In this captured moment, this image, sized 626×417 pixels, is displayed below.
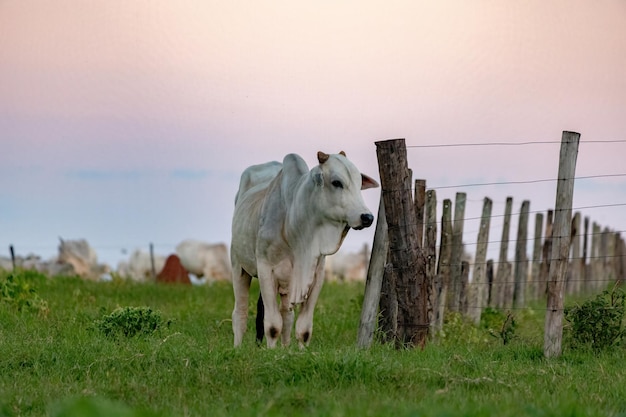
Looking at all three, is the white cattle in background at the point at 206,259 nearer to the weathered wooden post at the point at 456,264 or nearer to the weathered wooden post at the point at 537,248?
the weathered wooden post at the point at 537,248

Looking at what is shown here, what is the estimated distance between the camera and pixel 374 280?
33.5 feet

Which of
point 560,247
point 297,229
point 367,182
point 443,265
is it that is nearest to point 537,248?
Answer: point 443,265

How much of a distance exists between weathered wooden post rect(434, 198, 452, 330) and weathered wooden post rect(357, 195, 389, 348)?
287cm

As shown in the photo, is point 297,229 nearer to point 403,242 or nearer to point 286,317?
point 403,242

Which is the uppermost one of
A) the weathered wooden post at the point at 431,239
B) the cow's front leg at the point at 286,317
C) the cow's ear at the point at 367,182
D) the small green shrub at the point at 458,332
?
the cow's ear at the point at 367,182

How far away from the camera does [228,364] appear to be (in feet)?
26.6

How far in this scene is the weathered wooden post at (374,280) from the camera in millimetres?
10156

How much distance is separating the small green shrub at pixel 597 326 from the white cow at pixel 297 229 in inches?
98.2

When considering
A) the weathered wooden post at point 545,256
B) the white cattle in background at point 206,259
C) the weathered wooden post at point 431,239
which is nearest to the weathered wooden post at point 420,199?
the weathered wooden post at point 431,239

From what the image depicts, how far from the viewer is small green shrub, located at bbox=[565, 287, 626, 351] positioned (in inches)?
403

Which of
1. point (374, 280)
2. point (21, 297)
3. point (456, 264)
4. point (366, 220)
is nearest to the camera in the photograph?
point (366, 220)

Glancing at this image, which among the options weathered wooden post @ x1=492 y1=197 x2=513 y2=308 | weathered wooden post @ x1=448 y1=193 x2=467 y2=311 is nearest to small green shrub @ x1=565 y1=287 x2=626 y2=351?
weathered wooden post @ x1=448 y1=193 x2=467 y2=311

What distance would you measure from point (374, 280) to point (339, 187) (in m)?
1.25

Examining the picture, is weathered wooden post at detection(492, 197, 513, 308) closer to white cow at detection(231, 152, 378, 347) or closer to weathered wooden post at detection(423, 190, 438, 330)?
weathered wooden post at detection(423, 190, 438, 330)
